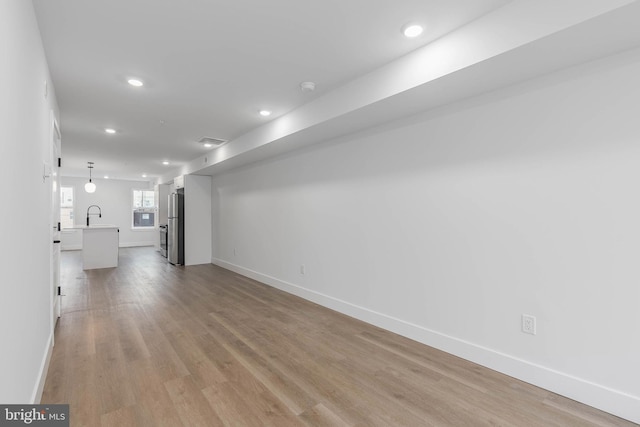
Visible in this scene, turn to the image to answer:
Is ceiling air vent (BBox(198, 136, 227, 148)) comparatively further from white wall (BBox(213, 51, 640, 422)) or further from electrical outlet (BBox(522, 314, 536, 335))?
electrical outlet (BBox(522, 314, 536, 335))

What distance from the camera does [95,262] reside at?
698 cm

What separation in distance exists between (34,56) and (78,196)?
1062 centimetres

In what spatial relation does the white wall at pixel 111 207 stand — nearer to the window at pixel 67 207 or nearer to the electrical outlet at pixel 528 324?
the window at pixel 67 207

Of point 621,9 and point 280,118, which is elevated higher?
point 280,118

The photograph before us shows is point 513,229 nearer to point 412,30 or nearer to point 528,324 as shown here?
point 528,324

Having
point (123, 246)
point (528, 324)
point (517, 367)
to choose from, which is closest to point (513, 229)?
point (528, 324)

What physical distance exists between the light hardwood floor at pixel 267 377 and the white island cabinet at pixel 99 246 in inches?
135

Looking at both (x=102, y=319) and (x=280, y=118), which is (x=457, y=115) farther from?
(x=102, y=319)

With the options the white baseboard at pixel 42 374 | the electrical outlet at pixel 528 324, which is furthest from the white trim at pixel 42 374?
the electrical outlet at pixel 528 324

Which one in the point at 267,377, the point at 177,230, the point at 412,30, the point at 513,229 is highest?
the point at 412,30

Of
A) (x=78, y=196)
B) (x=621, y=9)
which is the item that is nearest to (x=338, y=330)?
(x=621, y=9)

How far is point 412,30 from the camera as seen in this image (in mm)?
2244

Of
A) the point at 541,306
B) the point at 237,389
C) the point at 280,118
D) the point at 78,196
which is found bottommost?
the point at 237,389

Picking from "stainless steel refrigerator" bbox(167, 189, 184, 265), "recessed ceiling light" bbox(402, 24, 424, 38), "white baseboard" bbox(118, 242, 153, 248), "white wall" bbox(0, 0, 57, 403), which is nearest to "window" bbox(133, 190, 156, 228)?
"white baseboard" bbox(118, 242, 153, 248)
